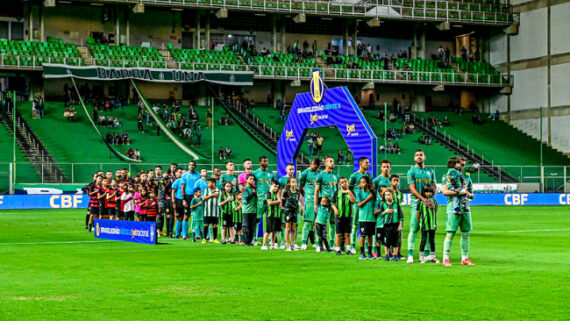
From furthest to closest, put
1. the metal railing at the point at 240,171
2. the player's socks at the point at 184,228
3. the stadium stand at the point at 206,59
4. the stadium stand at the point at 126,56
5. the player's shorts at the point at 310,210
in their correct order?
the stadium stand at the point at 206,59 → the stadium stand at the point at 126,56 → the metal railing at the point at 240,171 → the player's socks at the point at 184,228 → the player's shorts at the point at 310,210

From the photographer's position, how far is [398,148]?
196 feet

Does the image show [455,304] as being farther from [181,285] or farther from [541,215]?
[541,215]

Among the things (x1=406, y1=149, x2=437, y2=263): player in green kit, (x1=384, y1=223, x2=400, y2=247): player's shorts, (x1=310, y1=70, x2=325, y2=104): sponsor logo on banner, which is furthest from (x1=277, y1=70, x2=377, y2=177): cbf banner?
(x1=406, y1=149, x2=437, y2=263): player in green kit

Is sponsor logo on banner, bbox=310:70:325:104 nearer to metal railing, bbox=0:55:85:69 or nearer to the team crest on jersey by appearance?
the team crest on jersey

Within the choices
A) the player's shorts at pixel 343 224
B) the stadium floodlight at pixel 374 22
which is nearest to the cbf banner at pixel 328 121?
the player's shorts at pixel 343 224

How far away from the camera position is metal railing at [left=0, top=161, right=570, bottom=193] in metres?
44.8

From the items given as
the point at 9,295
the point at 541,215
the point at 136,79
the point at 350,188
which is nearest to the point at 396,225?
the point at 350,188

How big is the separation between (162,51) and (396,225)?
50231mm

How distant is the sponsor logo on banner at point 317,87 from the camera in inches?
935

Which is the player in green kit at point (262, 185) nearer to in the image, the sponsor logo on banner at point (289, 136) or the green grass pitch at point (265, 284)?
the green grass pitch at point (265, 284)

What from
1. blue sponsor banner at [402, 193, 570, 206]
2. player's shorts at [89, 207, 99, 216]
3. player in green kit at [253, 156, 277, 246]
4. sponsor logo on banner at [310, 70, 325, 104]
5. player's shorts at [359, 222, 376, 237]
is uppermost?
sponsor logo on banner at [310, 70, 325, 104]

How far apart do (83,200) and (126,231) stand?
22.6 m

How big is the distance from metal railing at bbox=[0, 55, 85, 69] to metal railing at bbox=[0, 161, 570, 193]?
12938 millimetres

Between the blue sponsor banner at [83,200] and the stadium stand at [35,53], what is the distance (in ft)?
56.2
